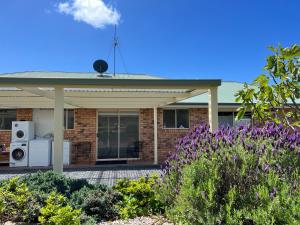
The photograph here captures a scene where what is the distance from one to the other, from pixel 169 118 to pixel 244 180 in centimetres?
1116

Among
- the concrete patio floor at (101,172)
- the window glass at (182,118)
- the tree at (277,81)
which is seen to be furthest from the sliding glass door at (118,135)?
the tree at (277,81)

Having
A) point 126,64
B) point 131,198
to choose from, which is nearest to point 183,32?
point 126,64

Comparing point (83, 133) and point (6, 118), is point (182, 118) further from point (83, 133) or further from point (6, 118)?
point (6, 118)

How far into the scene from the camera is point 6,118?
1413 centimetres

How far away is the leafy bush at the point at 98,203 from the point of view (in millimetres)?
4738

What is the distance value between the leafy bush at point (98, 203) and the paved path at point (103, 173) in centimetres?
463

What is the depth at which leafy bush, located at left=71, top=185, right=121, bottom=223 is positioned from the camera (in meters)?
4.74

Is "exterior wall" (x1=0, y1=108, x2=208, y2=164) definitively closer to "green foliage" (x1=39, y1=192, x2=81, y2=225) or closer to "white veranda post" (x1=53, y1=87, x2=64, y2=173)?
"white veranda post" (x1=53, y1=87, x2=64, y2=173)

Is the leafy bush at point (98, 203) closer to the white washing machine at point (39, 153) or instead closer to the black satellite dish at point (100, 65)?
the black satellite dish at point (100, 65)

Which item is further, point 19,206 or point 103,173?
point 103,173

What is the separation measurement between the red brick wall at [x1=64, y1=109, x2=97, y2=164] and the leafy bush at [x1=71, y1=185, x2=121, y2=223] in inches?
357

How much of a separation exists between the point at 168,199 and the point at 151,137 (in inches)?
404

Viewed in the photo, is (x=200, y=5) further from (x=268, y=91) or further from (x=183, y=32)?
(x=268, y=91)

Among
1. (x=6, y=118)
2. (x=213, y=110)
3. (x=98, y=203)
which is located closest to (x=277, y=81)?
(x=213, y=110)
